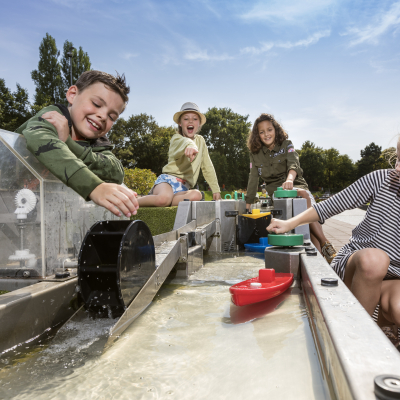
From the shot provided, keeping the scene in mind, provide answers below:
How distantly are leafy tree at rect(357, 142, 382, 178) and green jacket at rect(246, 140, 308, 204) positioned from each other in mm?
70791

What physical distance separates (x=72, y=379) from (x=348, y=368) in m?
1.00

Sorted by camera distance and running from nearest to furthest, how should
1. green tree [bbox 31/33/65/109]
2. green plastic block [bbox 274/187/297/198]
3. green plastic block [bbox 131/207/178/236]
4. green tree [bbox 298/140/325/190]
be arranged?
green plastic block [bbox 274/187/297/198] → green plastic block [bbox 131/207/178/236] → green tree [bbox 31/33/65/109] → green tree [bbox 298/140/325/190]

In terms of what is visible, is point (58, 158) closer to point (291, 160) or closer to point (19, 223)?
point (19, 223)

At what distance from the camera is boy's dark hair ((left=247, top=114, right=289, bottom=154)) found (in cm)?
490

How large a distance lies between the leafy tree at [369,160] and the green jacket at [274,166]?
70.8 m

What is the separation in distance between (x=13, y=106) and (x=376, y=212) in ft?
103

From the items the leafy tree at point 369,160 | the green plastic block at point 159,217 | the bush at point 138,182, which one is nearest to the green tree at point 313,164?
the leafy tree at point 369,160

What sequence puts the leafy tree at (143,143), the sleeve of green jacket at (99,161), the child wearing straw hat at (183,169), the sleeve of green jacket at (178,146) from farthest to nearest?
the leafy tree at (143,143) < the child wearing straw hat at (183,169) < the sleeve of green jacket at (178,146) < the sleeve of green jacket at (99,161)

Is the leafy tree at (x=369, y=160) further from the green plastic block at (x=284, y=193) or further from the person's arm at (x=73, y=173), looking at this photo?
the person's arm at (x=73, y=173)

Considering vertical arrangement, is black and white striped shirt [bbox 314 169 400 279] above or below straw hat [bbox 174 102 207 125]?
below

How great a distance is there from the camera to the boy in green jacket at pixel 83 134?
1.56 m

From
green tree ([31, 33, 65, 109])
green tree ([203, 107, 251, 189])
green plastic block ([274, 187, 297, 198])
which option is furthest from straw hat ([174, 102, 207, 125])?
green tree ([203, 107, 251, 189])

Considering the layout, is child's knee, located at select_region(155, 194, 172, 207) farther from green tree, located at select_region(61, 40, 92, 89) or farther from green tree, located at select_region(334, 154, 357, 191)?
green tree, located at select_region(334, 154, 357, 191)

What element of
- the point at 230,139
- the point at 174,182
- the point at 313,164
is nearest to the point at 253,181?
the point at 174,182
